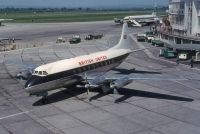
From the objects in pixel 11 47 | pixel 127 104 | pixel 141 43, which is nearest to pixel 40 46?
pixel 11 47

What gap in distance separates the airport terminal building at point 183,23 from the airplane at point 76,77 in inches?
1693

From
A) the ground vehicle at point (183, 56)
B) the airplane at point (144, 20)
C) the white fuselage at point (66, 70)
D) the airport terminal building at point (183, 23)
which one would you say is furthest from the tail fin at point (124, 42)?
the airplane at point (144, 20)

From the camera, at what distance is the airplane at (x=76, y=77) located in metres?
42.6

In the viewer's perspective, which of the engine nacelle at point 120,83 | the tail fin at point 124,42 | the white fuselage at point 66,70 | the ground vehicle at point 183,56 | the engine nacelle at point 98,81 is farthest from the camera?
the ground vehicle at point 183,56

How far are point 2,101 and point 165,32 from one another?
241ft

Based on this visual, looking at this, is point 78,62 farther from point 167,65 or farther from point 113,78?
point 167,65

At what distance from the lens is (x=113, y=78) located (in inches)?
1806

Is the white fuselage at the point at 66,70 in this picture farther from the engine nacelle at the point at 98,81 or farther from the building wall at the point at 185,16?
the building wall at the point at 185,16

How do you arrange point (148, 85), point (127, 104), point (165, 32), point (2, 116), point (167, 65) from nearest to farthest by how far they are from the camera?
point (2, 116) < point (127, 104) < point (148, 85) < point (167, 65) < point (165, 32)

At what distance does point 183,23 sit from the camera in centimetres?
10006

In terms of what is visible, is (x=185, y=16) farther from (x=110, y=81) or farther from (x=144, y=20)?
(x=144, y=20)

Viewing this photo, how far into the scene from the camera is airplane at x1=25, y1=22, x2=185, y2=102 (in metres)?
42.6

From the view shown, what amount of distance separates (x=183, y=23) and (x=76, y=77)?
62064mm

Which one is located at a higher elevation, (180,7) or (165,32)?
(180,7)
